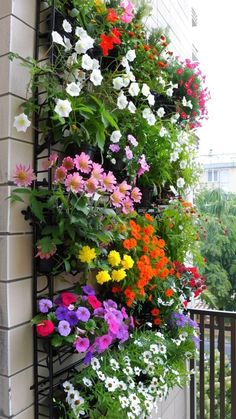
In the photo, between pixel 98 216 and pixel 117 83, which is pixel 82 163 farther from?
pixel 117 83

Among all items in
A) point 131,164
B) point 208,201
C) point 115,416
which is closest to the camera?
point 115,416

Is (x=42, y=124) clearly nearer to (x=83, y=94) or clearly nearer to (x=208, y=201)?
(x=83, y=94)

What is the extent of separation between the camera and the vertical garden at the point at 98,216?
934mm

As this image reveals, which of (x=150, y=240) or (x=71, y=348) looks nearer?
(x=71, y=348)

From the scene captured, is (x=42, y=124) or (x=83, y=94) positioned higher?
(x=83, y=94)

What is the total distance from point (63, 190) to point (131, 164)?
0.46 meters

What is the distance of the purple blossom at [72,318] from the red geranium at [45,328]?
5 centimetres

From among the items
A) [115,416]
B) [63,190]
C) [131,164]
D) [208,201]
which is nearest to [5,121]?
[63,190]

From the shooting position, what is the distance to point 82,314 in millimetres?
949

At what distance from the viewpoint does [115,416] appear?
1.02 metres

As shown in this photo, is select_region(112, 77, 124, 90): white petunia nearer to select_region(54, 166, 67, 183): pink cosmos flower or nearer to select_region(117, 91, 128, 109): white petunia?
select_region(117, 91, 128, 109): white petunia

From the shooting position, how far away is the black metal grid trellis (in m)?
0.95

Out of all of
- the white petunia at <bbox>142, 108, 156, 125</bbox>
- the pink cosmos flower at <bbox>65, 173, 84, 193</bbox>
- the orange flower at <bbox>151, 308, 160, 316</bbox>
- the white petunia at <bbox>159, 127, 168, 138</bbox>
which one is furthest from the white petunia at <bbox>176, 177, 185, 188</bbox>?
the pink cosmos flower at <bbox>65, 173, 84, 193</bbox>

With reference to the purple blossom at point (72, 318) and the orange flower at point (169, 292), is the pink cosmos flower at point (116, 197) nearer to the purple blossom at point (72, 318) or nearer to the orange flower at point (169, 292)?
the purple blossom at point (72, 318)
